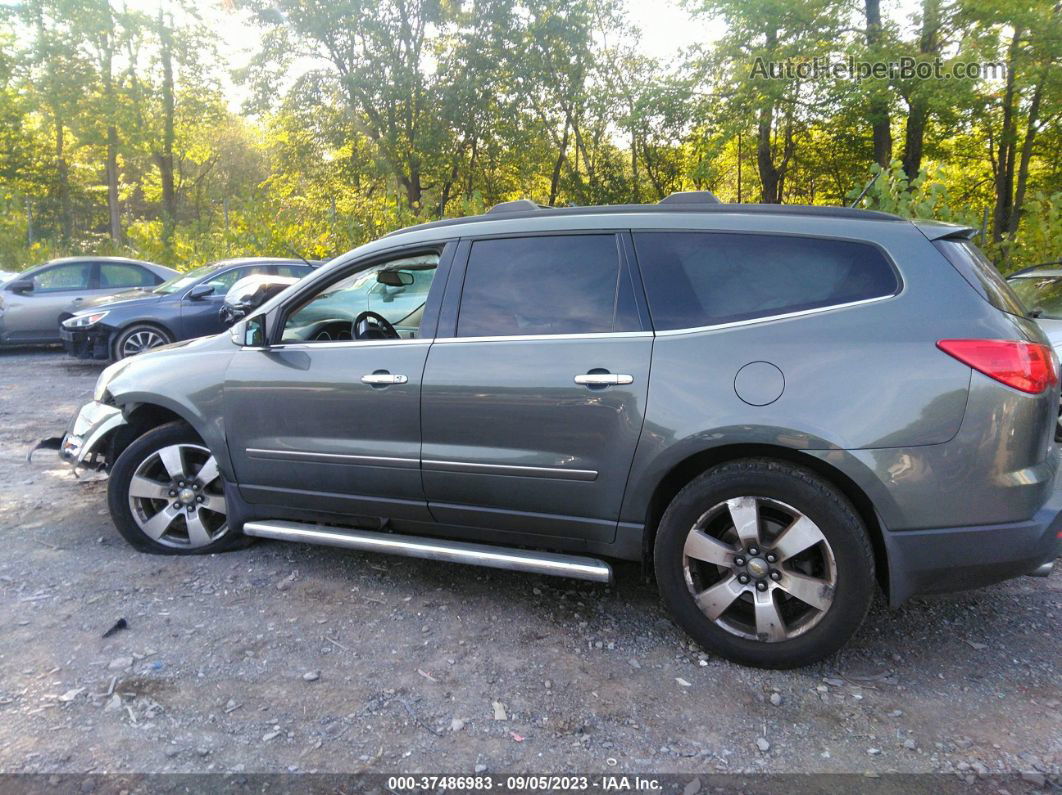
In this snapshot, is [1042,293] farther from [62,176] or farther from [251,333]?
[62,176]

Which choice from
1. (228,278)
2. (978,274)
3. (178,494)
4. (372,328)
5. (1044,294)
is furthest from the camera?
(228,278)

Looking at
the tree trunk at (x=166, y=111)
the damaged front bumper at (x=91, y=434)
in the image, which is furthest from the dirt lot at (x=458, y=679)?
the tree trunk at (x=166, y=111)

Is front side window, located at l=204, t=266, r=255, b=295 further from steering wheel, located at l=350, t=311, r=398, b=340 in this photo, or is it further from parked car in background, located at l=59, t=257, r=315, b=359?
steering wheel, located at l=350, t=311, r=398, b=340

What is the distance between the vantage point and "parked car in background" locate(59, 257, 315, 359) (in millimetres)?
10477

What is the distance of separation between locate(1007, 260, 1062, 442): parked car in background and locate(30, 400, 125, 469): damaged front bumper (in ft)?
21.0

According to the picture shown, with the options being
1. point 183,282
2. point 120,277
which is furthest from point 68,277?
point 183,282

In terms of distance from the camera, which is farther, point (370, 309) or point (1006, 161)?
point (1006, 161)

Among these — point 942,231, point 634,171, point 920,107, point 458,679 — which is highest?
point 920,107

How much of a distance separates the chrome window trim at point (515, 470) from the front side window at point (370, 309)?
63 cm

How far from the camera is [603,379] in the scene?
10.1 feet

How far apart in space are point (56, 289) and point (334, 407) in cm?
1142

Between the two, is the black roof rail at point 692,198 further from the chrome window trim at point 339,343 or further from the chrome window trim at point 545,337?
the chrome window trim at point 339,343

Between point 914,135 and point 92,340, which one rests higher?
point 914,135

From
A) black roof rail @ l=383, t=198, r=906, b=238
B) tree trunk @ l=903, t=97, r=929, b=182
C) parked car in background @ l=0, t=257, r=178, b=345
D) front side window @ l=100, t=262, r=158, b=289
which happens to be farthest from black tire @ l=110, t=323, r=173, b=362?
tree trunk @ l=903, t=97, r=929, b=182
